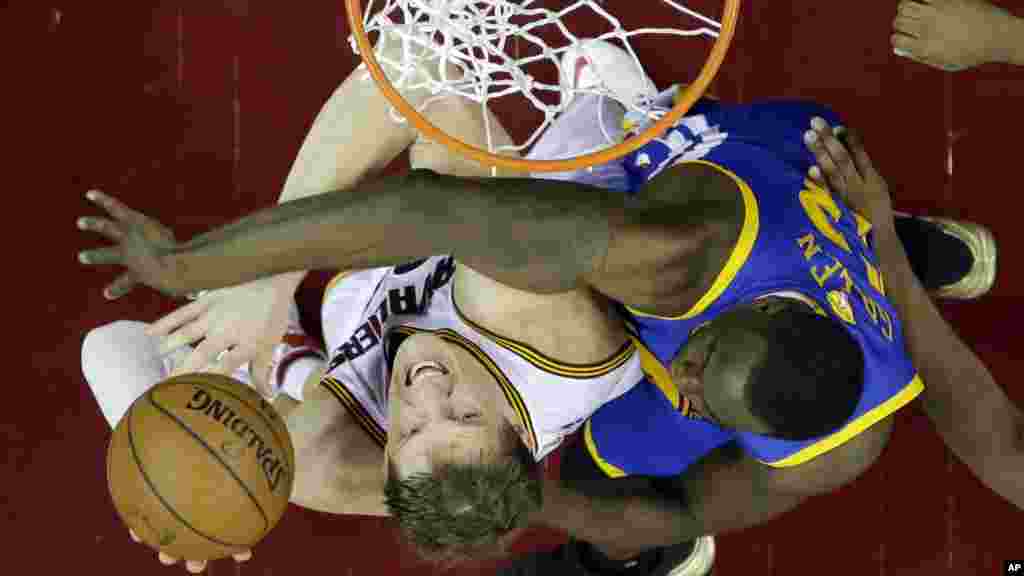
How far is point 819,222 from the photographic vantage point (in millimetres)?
1555

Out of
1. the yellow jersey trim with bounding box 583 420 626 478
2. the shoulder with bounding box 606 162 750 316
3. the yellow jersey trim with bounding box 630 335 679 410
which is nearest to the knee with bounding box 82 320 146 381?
the yellow jersey trim with bounding box 583 420 626 478

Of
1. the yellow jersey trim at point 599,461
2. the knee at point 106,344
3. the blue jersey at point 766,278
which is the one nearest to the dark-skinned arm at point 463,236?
the blue jersey at point 766,278

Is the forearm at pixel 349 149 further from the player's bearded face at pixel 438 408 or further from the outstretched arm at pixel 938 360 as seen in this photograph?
the outstretched arm at pixel 938 360

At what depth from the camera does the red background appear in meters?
2.36

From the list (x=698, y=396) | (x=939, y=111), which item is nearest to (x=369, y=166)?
(x=698, y=396)

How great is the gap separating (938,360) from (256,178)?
142 cm

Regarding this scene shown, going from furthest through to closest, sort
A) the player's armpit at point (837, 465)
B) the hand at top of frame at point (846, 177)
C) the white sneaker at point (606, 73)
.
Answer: the white sneaker at point (606, 73) → the hand at top of frame at point (846, 177) → the player's armpit at point (837, 465)

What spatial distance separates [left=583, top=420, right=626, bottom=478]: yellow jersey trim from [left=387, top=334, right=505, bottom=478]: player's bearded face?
36 cm

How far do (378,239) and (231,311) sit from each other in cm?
45

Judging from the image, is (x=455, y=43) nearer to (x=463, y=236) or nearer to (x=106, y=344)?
(x=463, y=236)

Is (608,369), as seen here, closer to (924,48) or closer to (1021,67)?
(924,48)

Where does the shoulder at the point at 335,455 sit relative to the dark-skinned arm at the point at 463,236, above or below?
below

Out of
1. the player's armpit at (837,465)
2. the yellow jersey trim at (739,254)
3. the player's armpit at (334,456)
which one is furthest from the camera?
the player's armpit at (334,456)

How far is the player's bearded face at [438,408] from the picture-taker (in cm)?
160
